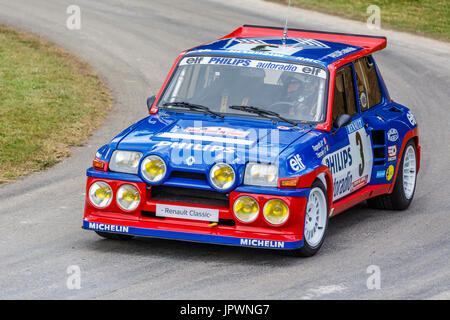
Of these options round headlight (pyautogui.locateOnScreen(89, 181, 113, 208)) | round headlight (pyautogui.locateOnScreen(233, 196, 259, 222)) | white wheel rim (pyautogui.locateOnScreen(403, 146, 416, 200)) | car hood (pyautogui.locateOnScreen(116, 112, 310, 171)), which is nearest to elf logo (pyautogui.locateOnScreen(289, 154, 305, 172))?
car hood (pyautogui.locateOnScreen(116, 112, 310, 171))

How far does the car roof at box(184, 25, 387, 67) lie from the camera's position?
10.0 m

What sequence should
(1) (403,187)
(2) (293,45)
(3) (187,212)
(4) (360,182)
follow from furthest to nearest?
(1) (403,187) < (2) (293,45) < (4) (360,182) < (3) (187,212)

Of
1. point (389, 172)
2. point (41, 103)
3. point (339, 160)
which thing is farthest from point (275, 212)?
point (41, 103)

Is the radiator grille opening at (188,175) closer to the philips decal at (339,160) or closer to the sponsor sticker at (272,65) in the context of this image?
the philips decal at (339,160)

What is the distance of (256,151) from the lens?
28.4 ft

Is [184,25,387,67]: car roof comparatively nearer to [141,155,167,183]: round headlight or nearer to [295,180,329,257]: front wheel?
[295,180,329,257]: front wheel

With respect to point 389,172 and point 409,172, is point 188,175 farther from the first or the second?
point 409,172

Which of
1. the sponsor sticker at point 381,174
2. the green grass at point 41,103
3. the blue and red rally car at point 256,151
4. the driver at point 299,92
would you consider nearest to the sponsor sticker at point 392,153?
the blue and red rally car at point 256,151

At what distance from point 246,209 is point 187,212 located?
1.72 ft

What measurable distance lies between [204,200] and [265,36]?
10.7ft

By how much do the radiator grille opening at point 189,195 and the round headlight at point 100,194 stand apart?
1.40 ft

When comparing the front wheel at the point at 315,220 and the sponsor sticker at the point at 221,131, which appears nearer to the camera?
the front wheel at the point at 315,220

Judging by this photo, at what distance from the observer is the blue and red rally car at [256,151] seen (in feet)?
28.0

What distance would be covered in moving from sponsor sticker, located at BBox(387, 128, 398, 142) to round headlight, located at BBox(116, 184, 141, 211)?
3.23 meters
